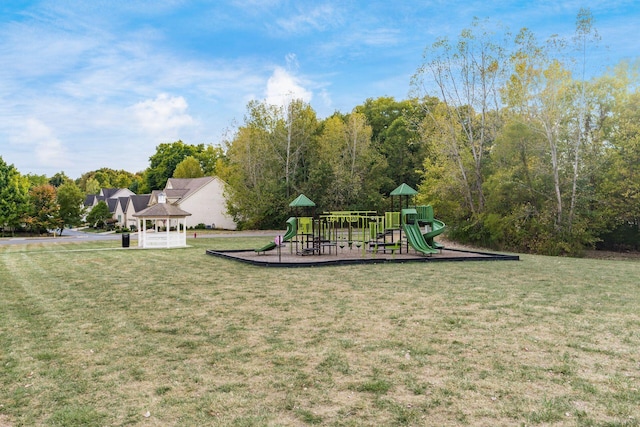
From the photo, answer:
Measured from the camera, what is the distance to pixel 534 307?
309 inches

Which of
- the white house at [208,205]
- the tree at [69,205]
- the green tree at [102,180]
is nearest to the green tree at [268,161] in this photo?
the white house at [208,205]

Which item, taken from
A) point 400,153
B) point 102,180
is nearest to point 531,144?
point 400,153

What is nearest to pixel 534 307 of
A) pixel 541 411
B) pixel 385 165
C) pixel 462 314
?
pixel 462 314

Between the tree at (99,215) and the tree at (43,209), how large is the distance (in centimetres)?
1633

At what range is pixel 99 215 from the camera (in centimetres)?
5838

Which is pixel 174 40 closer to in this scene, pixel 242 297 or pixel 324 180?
pixel 242 297

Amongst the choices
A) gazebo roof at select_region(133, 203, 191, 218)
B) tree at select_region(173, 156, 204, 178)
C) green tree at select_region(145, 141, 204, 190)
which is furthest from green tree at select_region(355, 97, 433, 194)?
green tree at select_region(145, 141, 204, 190)

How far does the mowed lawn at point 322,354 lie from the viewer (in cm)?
378

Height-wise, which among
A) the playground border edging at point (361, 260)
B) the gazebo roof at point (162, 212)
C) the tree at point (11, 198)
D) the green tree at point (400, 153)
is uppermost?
the green tree at point (400, 153)

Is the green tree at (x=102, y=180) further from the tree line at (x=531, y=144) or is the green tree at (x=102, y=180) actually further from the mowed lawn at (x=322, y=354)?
the mowed lawn at (x=322, y=354)

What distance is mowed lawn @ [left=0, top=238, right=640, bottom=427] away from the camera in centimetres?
378

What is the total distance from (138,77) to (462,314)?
74.1 feet

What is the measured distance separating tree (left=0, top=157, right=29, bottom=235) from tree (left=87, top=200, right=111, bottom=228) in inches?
664

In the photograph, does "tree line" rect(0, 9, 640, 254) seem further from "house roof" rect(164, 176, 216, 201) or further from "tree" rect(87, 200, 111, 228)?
"tree" rect(87, 200, 111, 228)
